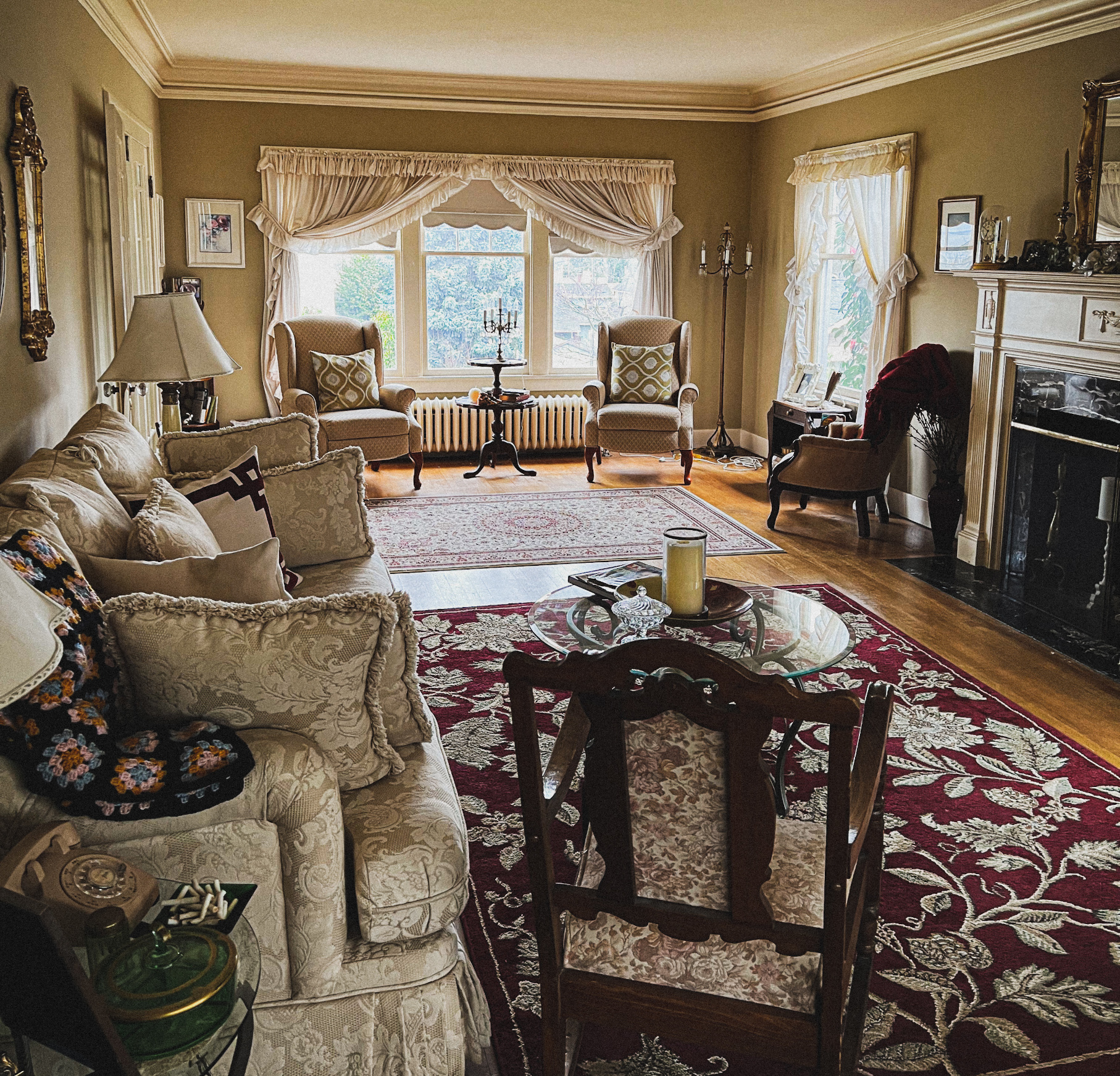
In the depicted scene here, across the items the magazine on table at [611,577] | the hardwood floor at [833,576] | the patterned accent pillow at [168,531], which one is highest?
the patterned accent pillow at [168,531]

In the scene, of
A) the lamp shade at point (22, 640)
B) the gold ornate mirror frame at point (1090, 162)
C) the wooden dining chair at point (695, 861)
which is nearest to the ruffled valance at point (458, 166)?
the gold ornate mirror frame at point (1090, 162)

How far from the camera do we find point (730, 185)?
8289 mm

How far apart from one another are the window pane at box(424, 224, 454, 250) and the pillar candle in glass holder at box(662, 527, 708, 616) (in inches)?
230

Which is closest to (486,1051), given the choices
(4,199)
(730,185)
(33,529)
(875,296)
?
(33,529)

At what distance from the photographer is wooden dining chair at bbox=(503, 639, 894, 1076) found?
1438mm

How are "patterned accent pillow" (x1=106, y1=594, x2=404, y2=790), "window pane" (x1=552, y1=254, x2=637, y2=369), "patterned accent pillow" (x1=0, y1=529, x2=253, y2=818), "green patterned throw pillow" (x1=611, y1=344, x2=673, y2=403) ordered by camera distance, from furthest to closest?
"window pane" (x1=552, y1=254, x2=637, y2=369) → "green patterned throw pillow" (x1=611, y1=344, x2=673, y2=403) → "patterned accent pillow" (x1=106, y1=594, x2=404, y2=790) → "patterned accent pillow" (x1=0, y1=529, x2=253, y2=818)

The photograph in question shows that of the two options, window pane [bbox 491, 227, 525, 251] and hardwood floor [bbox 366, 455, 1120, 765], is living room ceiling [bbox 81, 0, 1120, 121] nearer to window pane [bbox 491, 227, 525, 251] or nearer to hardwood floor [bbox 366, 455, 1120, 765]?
window pane [bbox 491, 227, 525, 251]

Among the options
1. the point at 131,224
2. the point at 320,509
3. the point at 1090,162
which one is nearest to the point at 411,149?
the point at 131,224

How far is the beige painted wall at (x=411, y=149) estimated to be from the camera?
7348 millimetres

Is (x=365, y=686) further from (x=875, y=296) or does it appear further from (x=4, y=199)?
(x=875, y=296)

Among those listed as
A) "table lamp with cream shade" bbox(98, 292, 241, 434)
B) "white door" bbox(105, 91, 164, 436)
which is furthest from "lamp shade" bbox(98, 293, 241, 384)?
"white door" bbox(105, 91, 164, 436)

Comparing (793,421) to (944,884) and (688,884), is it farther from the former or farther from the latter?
(688,884)

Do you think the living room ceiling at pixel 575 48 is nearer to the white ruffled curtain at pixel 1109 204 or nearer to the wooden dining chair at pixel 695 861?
the white ruffled curtain at pixel 1109 204

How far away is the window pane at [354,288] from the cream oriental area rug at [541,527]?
1822 millimetres
